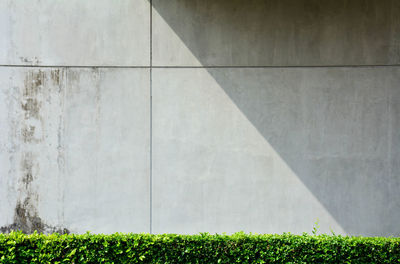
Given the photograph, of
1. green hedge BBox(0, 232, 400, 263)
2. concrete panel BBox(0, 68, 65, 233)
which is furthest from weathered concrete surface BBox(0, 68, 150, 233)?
green hedge BBox(0, 232, 400, 263)

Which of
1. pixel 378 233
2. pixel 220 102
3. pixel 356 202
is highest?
pixel 220 102

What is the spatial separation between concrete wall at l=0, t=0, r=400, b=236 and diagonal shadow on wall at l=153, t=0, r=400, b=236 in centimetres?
2

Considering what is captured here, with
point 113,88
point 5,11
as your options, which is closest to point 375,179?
point 113,88

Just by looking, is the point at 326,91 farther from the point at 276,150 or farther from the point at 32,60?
the point at 32,60

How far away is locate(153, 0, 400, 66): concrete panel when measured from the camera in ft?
19.0

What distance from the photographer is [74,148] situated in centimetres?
594

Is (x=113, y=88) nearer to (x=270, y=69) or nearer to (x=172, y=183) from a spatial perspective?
(x=172, y=183)

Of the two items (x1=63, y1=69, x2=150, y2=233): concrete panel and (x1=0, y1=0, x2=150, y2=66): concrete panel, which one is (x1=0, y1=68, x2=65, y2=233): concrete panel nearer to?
(x1=63, y1=69, x2=150, y2=233): concrete panel

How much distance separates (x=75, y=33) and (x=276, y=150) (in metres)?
3.72

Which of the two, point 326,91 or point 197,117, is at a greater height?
point 326,91

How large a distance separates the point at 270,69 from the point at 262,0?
112cm

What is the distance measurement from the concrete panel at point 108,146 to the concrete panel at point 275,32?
2.55 feet

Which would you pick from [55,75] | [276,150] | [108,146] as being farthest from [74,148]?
[276,150]

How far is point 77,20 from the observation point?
5.95 metres
